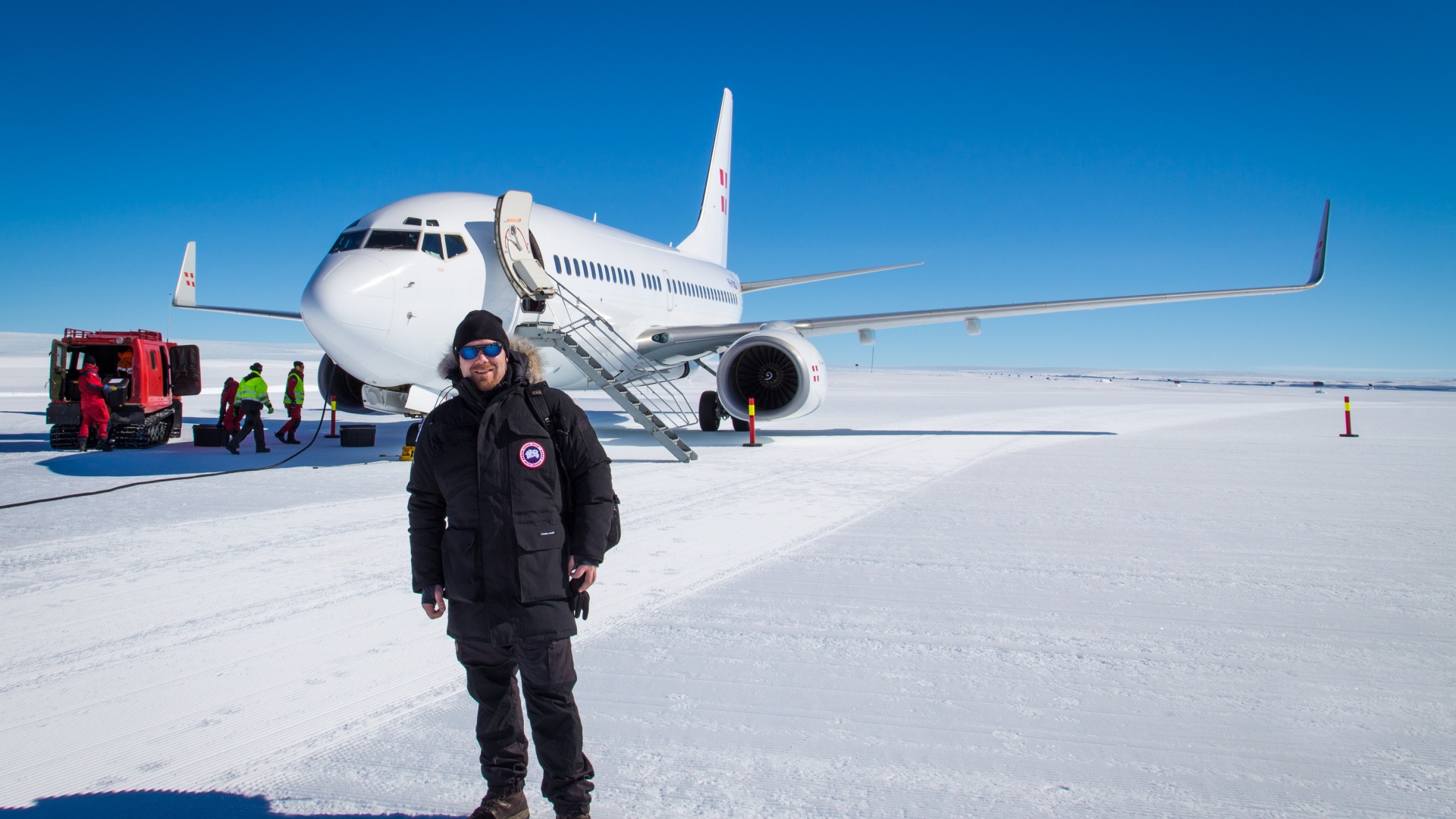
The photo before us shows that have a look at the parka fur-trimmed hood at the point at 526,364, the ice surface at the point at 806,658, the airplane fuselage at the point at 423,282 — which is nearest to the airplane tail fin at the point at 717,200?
the airplane fuselage at the point at 423,282

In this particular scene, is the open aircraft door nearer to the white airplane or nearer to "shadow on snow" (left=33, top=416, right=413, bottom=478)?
the white airplane

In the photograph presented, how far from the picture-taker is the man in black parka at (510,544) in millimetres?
2117

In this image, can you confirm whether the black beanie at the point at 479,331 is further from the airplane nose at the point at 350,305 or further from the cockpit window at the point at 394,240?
the cockpit window at the point at 394,240

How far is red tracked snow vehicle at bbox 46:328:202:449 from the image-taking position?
35.7ft

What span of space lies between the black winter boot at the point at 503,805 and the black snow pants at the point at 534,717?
0.06 ft

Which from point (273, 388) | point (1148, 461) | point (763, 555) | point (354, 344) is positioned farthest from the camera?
point (273, 388)

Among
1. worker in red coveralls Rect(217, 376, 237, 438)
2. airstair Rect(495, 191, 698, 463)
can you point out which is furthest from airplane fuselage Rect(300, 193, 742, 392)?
worker in red coveralls Rect(217, 376, 237, 438)

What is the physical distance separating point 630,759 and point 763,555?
270 centimetres

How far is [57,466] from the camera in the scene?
30.1ft

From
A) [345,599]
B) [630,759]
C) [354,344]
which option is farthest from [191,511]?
[630,759]

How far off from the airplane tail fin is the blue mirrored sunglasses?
19.4 metres

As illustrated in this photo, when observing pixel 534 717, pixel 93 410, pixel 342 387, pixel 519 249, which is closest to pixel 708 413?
pixel 519 249

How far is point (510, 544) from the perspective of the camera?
2119 mm

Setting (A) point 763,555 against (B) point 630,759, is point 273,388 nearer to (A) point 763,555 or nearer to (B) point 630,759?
(A) point 763,555
